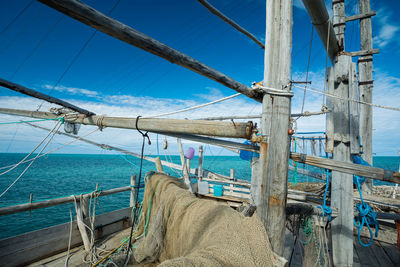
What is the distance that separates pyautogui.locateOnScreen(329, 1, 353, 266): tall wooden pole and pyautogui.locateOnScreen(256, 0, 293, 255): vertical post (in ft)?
9.15

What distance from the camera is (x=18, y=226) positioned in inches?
553

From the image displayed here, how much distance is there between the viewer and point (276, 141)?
221 cm

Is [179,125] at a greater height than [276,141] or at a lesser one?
greater

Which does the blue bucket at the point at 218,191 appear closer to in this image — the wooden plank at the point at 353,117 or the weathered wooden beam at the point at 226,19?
the wooden plank at the point at 353,117

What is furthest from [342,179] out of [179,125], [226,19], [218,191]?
[218,191]

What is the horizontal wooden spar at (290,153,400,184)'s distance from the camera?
6.66ft

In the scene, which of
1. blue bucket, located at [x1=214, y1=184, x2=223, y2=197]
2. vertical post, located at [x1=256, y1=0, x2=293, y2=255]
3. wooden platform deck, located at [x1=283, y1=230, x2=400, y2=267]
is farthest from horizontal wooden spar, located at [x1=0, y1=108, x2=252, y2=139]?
blue bucket, located at [x1=214, y1=184, x2=223, y2=197]

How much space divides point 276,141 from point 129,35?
1881 millimetres

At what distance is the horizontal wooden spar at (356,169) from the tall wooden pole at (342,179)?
2.31m

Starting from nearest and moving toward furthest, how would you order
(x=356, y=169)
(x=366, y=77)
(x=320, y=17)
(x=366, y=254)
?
1. (x=356, y=169)
2. (x=320, y=17)
3. (x=366, y=254)
4. (x=366, y=77)

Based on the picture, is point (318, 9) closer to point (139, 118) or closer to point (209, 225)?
point (139, 118)

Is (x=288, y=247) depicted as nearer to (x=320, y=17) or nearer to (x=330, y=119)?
(x=330, y=119)

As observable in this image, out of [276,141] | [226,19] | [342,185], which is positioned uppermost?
[226,19]

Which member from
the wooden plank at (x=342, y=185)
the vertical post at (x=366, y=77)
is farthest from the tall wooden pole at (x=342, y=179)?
the vertical post at (x=366, y=77)
